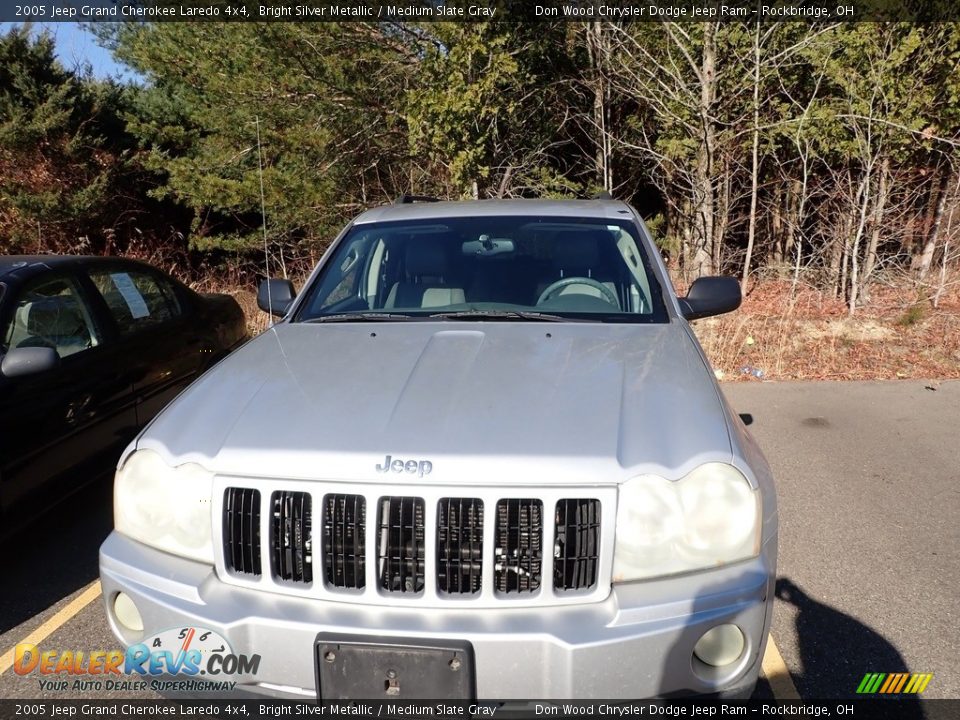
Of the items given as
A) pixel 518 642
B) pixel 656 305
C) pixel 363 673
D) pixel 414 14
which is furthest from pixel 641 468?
pixel 414 14

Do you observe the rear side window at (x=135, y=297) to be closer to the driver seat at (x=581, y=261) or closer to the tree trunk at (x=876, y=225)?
the driver seat at (x=581, y=261)

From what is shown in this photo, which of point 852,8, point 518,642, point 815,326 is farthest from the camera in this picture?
point 852,8

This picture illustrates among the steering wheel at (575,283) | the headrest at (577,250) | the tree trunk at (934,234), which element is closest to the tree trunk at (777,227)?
the tree trunk at (934,234)

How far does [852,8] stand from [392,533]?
9.95m

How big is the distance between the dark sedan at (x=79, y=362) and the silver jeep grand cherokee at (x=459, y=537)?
1396 millimetres

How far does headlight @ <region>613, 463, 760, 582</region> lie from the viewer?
198cm

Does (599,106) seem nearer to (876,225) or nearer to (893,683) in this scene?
(876,225)

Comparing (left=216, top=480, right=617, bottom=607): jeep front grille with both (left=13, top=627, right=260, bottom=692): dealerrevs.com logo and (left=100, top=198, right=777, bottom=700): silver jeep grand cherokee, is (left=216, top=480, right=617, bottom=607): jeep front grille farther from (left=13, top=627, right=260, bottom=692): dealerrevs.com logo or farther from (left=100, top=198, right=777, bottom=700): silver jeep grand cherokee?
(left=13, top=627, right=260, bottom=692): dealerrevs.com logo

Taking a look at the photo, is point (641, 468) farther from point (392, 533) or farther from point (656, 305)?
point (656, 305)

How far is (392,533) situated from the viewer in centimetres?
200

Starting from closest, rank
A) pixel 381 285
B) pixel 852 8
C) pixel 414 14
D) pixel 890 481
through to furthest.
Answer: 1. pixel 381 285
2. pixel 890 481
3. pixel 852 8
4. pixel 414 14

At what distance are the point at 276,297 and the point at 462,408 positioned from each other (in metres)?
1.93

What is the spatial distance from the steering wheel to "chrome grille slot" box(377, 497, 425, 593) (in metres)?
1.66

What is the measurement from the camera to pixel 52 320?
4023 mm
